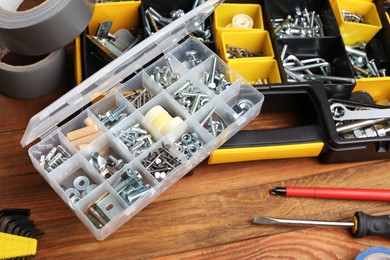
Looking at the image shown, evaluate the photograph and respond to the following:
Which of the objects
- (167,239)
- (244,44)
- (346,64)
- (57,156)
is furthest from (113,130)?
(346,64)

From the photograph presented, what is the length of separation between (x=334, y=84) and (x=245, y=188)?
250 mm

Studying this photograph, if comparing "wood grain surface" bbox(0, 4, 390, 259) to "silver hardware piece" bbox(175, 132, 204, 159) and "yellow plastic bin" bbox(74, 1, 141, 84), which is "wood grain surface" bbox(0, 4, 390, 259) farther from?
"yellow plastic bin" bbox(74, 1, 141, 84)

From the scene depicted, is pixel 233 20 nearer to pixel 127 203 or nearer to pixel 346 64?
pixel 346 64

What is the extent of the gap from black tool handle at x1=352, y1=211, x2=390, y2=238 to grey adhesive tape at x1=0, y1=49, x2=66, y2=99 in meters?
0.58

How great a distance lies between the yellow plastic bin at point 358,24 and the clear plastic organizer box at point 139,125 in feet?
0.92

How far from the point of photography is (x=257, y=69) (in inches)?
42.3

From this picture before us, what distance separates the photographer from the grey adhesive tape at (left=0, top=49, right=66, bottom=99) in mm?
Answer: 984

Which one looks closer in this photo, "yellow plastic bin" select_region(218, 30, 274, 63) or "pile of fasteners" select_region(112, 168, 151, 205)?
"pile of fasteners" select_region(112, 168, 151, 205)

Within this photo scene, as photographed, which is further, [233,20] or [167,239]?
[233,20]

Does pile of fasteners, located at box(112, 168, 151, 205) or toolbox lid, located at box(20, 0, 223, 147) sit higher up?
toolbox lid, located at box(20, 0, 223, 147)

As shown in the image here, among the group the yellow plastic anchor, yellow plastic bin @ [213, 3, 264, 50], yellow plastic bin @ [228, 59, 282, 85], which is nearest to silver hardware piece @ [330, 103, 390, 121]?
yellow plastic bin @ [228, 59, 282, 85]

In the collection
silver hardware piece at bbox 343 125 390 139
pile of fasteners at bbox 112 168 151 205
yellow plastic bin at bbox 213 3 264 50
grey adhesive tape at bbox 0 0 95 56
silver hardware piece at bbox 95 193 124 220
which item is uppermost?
grey adhesive tape at bbox 0 0 95 56

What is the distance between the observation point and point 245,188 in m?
1.00

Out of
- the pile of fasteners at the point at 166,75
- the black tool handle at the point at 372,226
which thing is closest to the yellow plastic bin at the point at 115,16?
the pile of fasteners at the point at 166,75
